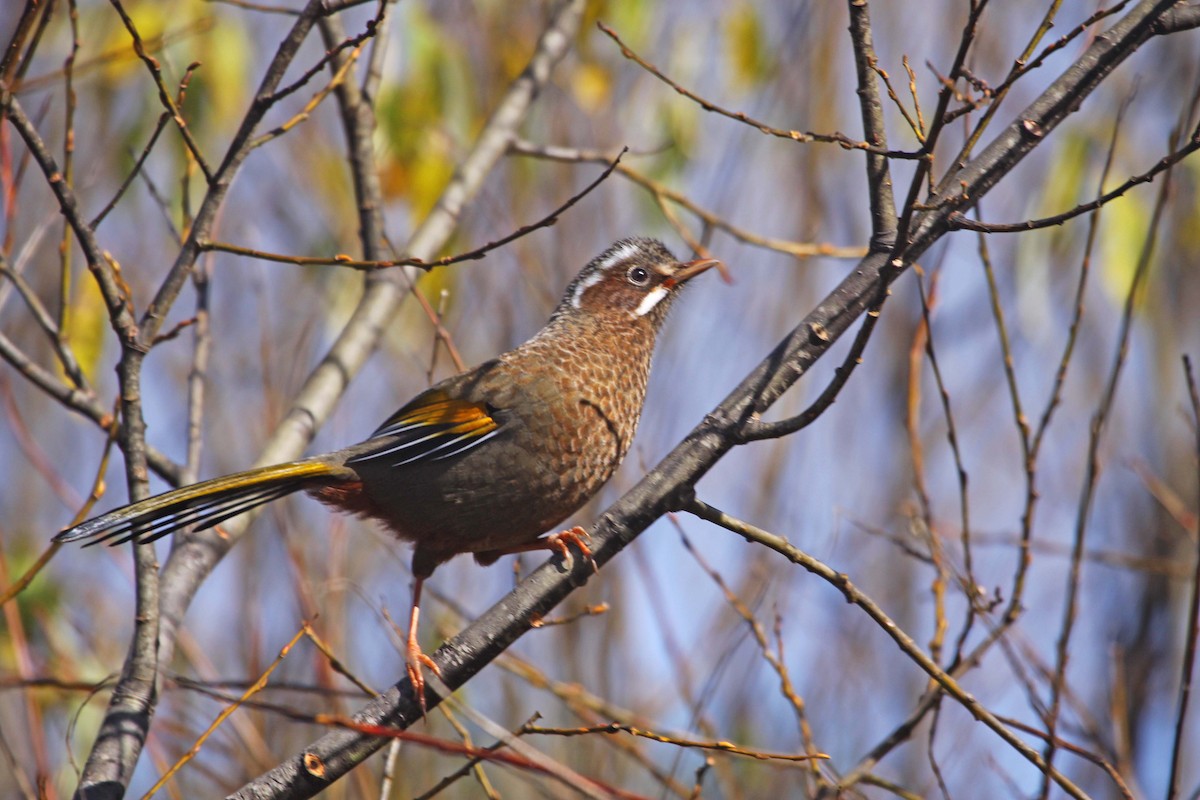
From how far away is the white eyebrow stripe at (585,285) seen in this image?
5391 millimetres

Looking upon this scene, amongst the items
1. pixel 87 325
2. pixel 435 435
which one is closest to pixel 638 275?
pixel 435 435

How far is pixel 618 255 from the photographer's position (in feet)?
17.9

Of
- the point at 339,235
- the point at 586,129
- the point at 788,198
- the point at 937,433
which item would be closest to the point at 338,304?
the point at 339,235

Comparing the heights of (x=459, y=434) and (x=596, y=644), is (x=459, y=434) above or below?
below

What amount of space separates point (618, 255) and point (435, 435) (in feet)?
4.74

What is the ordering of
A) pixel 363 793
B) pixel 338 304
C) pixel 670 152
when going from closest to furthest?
1. pixel 363 793
2. pixel 670 152
3. pixel 338 304

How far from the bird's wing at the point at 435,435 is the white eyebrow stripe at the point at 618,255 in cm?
115

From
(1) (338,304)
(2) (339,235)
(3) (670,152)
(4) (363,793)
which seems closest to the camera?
(4) (363,793)

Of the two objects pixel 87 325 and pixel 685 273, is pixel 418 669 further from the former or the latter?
pixel 87 325

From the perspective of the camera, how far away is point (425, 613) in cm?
810

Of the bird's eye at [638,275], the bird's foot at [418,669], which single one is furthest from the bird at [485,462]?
the bird's eye at [638,275]

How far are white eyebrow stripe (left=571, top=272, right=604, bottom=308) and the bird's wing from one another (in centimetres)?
96

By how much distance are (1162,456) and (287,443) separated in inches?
308

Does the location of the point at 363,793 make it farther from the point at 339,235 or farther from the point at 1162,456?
the point at 1162,456
